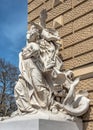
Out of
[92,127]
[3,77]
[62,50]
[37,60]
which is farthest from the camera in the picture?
[3,77]

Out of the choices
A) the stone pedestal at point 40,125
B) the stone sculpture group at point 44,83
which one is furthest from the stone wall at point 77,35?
the stone pedestal at point 40,125

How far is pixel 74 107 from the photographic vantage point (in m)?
7.10

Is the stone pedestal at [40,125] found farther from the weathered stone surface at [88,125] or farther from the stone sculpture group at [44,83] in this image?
the stone sculpture group at [44,83]

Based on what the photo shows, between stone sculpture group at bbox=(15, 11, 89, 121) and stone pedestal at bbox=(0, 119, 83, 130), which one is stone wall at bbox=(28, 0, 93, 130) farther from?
stone pedestal at bbox=(0, 119, 83, 130)

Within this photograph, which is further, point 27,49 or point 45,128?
point 27,49

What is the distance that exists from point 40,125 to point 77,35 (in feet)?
7.28

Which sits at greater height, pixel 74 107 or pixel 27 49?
pixel 27 49

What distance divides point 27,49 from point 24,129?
1.66 m

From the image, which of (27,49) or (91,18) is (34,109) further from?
(91,18)

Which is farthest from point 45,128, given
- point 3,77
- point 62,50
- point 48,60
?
point 3,77

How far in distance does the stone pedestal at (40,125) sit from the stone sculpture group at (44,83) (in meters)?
0.26

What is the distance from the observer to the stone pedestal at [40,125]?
6434mm

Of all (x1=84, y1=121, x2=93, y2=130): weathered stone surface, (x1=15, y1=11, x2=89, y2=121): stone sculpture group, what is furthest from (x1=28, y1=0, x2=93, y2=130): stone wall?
(x1=15, y1=11, x2=89, y2=121): stone sculpture group

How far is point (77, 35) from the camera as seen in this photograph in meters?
7.77
